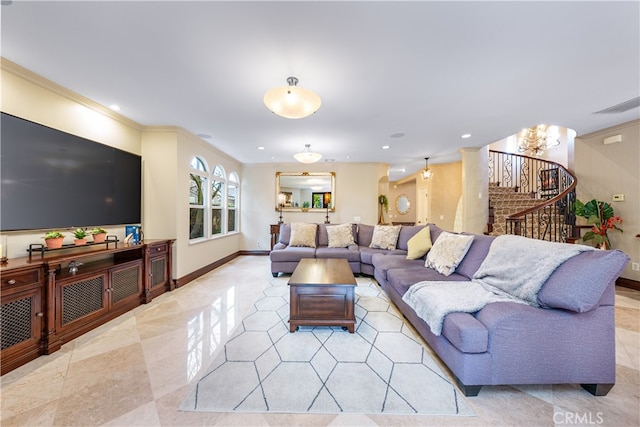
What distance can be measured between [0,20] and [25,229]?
1.72 m

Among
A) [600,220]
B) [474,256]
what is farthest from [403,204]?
[474,256]

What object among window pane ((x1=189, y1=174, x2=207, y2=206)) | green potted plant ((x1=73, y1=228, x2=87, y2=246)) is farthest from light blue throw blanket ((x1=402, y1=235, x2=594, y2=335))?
window pane ((x1=189, y1=174, x2=207, y2=206))

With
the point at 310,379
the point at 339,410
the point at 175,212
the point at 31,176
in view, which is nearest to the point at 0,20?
the point at 31,176

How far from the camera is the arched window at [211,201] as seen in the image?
14.6 ft

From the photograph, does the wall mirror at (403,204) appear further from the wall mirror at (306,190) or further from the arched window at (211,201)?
the arched window at (211,201)

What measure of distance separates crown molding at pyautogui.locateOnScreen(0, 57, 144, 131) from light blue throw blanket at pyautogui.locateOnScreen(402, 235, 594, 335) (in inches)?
171

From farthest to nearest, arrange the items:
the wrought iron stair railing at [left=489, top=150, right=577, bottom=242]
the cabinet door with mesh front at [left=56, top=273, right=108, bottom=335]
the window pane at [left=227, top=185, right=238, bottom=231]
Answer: the window pane at [left=227, top=185, right=238, bottom=231] → the wrought iron stair railing at [left=489, top=150, right=577, bottom=242] → the cabinet door with mesh front at [left=56, top=273, right=108, bottom=335]

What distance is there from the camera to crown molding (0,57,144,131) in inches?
85.0

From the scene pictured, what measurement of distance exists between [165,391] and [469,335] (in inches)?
83.6

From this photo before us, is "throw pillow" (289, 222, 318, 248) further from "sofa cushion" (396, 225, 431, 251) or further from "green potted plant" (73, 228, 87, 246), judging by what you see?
"green potted plant" (73, 228, 87, 246)

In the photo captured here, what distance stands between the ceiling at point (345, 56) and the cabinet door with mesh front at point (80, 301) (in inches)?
83.7

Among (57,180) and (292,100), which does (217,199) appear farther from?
(292,100)

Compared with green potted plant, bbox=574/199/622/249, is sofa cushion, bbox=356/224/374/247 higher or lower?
lower

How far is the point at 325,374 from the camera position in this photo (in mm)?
1780
